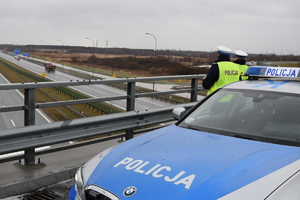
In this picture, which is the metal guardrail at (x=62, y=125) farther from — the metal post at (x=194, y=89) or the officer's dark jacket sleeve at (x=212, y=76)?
the metal post at (x=194, y=89)

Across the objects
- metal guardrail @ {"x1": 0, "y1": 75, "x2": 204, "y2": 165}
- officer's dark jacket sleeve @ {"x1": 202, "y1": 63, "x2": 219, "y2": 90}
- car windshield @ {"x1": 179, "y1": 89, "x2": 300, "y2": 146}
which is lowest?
metal guardrail @ {"x1": 0, "y1": 75, "x2": 204, "y2": 165}

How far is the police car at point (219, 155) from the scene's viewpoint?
8.73 ft

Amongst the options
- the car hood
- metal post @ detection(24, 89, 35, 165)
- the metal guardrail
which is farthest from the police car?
metal post @ detection(24, 89, 35, 165)

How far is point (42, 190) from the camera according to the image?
4879 mm

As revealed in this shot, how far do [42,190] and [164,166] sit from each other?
2496mm

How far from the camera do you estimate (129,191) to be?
8.88ft

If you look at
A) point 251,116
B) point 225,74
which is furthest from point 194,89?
point 251,116

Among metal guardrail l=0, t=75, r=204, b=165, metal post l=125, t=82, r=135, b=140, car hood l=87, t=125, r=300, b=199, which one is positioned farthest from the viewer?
metal post l=125, t=82, r=135, b=140

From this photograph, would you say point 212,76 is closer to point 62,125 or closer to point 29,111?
point 62,125

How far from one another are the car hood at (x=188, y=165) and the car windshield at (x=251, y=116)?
24 centimetres

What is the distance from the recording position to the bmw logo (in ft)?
8.79

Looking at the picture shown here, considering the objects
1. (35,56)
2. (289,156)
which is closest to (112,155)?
(289,156)

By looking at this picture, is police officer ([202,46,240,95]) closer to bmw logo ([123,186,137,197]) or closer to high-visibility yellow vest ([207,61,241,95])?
high-visibility yellow vest ([207,61,241,95])

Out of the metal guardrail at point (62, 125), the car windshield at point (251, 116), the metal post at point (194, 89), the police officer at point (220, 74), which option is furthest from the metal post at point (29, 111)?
the metal post at point (194, 89)
